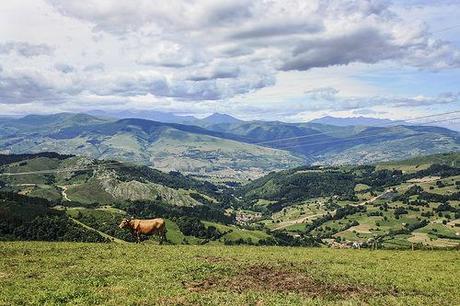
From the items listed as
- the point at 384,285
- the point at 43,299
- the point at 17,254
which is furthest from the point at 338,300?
the point at 17,254

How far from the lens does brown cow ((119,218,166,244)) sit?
191ft

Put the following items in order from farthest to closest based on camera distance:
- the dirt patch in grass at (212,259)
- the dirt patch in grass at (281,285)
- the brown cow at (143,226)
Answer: the brown cow at (143,226), the dirt patch in grass at (212,259), the dirt patch in grass at (281,285)

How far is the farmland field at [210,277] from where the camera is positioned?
1040 inches

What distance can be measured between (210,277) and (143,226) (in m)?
28.4

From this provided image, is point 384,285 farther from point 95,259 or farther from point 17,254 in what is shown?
point 17,254

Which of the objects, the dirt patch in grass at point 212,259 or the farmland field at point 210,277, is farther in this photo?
the dirt patch in grass at point 212,259

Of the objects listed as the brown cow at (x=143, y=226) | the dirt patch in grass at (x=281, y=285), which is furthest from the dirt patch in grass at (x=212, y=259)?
the brown cow at (x=143, y=226)

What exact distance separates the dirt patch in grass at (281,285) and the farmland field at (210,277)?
0.07m

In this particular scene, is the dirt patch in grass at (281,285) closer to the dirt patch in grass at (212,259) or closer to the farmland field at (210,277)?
the farmland field at (210,277)

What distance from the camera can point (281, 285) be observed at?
31016mm

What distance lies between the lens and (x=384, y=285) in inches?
1249

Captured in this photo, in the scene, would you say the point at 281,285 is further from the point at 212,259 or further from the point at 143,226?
the point at 143,226

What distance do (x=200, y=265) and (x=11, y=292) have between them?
14610mm

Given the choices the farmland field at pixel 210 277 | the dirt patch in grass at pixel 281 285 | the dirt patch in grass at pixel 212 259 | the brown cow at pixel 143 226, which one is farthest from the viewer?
the brown cow at pixel 143 226
